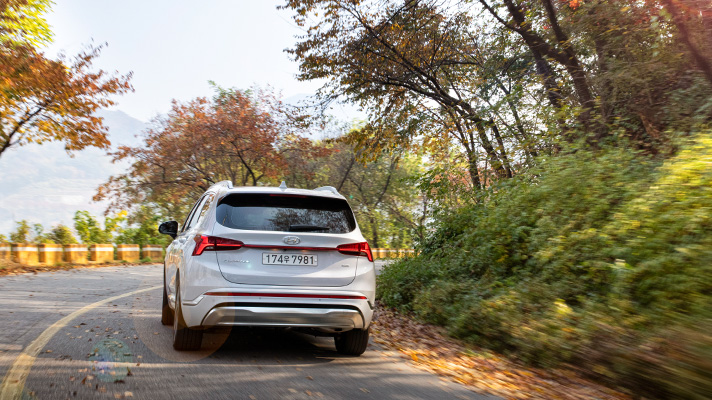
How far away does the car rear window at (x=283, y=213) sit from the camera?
533cm

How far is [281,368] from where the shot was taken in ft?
16.8

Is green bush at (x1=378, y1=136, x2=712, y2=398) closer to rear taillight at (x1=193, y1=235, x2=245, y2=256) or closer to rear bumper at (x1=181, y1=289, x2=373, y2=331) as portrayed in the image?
rear bumper at (x1=181, y1=289, x2=373, y2=331)

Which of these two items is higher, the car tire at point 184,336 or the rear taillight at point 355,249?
the rear taillight at point 355,249

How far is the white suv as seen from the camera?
5.07 m

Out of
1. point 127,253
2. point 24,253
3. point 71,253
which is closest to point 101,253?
point 71,253

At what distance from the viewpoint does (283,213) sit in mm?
5488

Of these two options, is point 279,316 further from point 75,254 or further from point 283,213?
Result: point 75,254

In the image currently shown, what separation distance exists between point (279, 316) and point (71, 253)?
59.3 feet

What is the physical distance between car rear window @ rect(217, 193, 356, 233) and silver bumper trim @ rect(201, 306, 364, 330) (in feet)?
2.55

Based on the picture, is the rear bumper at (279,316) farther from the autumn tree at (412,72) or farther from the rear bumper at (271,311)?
the autumn tree at (412,72)

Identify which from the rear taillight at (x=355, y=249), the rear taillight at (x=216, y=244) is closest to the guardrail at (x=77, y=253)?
the rear taillight at (x=355, y=249)

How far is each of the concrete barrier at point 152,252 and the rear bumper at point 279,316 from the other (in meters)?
22.4

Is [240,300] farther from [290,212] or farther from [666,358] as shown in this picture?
[666,358]

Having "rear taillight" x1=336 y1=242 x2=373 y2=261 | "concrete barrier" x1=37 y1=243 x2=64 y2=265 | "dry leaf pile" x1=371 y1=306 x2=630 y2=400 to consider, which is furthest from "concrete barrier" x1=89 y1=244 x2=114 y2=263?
"rear taillight" x1=336 y1=242 x2=373 y2=261
